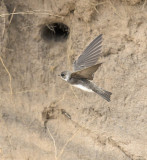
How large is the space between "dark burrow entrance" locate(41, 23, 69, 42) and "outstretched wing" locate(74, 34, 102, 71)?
462 mm

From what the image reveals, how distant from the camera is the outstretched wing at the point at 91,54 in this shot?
63.2 inches

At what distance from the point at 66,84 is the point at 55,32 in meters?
0.39

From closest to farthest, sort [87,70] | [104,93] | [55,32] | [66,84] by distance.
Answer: [87,70], [104,93], [66,84], [55,32]

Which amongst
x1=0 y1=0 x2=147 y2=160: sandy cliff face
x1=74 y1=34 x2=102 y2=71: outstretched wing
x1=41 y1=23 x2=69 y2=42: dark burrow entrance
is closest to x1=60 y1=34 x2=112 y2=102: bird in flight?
x1=74 y1=34 x2=102 y2=71: outstretched wing

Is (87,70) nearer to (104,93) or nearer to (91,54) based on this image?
(91,54)

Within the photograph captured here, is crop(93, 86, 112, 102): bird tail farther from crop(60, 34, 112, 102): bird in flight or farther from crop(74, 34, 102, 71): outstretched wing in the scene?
crop(74, 34, 102, 71): outstretched wing

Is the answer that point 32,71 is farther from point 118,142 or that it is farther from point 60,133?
point 118,142

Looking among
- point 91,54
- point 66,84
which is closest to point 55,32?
A: point 66,84

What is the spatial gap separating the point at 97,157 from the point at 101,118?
0.26m

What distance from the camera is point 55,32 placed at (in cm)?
226

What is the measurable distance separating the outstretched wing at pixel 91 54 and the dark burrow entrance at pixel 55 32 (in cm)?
46

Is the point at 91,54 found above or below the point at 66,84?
above

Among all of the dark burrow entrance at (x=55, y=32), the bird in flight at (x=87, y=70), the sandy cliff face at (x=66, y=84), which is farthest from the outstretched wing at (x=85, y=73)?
the dark burrow entrance at (x=55, y=32)

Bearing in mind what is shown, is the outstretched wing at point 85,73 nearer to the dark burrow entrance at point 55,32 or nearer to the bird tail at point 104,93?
the bird tail at point 104,93
